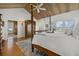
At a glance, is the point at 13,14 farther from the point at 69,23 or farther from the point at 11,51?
the point at 69,23

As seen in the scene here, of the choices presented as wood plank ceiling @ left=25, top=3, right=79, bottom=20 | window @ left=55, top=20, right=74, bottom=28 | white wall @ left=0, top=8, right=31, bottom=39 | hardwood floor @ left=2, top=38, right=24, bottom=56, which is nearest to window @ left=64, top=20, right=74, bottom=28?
window @ left=55, top=20, right=74, bottom=28

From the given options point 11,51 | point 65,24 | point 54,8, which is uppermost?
point 54,8

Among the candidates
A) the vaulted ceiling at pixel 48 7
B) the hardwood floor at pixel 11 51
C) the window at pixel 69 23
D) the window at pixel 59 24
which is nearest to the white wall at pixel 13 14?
the vaulted ceiling at pixel 48 7

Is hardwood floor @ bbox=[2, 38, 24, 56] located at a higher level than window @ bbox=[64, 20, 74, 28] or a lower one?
lower

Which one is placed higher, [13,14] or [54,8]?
[54,8]

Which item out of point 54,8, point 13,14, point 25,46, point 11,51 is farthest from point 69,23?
point 11,51

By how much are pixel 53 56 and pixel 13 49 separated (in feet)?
2.52

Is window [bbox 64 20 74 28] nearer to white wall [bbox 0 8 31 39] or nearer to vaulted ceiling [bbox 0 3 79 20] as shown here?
vaulted ceiling [bbox 0 3 79 20]

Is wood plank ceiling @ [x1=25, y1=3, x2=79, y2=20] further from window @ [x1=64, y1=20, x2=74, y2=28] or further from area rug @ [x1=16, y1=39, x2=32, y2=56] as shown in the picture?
area rug @ [x1=16, y1=39, x2=32, y2=56]

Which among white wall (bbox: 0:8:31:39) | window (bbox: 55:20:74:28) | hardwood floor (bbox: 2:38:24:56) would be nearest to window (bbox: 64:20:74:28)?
window (bbox: 55:20:74:28)

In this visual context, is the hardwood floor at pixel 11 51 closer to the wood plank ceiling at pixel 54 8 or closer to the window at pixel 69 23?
the wood plank ceiling at pixel 54 8

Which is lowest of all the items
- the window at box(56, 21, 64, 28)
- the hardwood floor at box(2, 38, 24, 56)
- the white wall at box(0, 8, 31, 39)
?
the hardwood floor at box(2, 38, 24, 56)

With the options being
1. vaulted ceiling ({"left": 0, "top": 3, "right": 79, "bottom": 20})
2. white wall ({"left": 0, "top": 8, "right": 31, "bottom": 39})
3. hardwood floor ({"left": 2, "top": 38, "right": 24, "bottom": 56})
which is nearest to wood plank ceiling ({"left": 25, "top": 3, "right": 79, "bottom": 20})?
vaulted ceiling ({"left": 0, "top": 3, "right": 79, "bottom": 20})

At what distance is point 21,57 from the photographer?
90.3 inches
